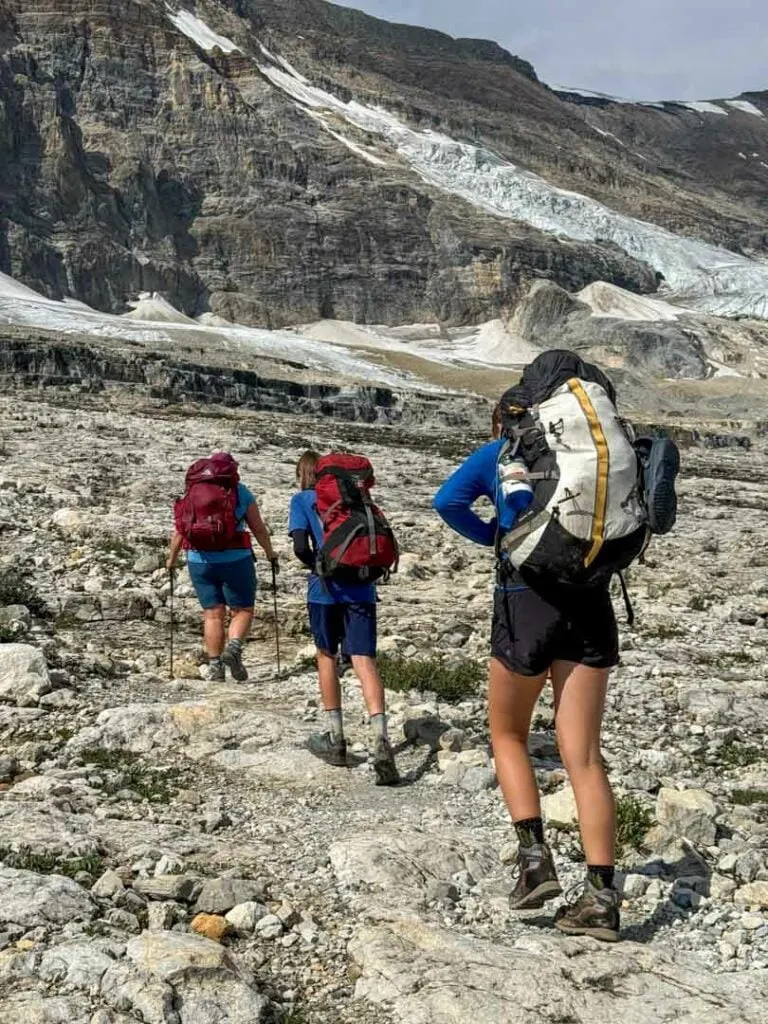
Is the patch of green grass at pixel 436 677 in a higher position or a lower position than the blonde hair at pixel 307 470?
lower

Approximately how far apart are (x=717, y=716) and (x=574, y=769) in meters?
3.79

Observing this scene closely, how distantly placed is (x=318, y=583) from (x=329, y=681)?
607 mm

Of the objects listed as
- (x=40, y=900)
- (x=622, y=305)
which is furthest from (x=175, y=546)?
(x=622, y=305)

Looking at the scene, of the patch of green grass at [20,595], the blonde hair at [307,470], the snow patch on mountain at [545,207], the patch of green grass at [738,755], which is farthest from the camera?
the snow patch on mountain at [545,207]

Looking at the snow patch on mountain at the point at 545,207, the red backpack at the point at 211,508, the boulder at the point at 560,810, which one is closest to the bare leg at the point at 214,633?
the red backpack at the point at 211,508

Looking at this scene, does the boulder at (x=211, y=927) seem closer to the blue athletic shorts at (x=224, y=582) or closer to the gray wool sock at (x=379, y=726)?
the gray wool sock at (x=379, y=726)

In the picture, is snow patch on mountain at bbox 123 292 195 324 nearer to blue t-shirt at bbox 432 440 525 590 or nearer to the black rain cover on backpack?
blue t-shirt at bbox 432 440 525 590

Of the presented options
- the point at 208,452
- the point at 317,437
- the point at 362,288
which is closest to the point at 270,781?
the point at 208,452

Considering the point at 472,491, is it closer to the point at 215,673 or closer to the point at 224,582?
the point at 215,673

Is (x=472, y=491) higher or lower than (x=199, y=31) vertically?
lower

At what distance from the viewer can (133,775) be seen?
6.29m

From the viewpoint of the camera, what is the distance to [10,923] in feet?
13.6

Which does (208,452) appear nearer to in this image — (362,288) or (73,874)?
(73,874)

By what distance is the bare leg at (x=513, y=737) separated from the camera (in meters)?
4.71
